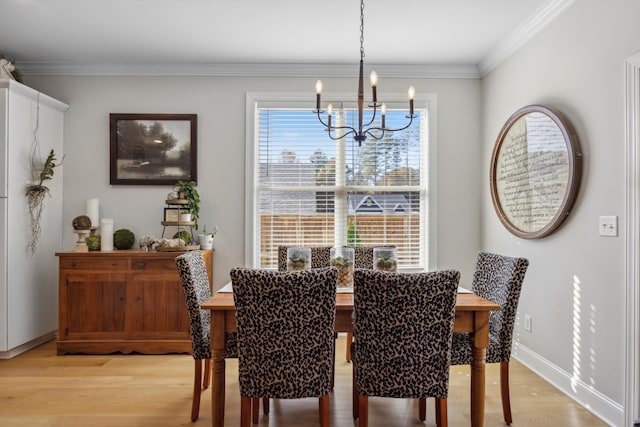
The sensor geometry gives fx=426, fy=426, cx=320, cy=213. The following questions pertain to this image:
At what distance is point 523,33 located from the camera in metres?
3.31

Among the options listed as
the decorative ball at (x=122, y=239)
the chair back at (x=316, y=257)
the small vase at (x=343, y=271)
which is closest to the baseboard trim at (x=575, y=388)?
the small vase at (x=343, y=271)

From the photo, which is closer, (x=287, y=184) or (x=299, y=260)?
(x=299, y=260)

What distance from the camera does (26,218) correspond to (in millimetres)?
3639

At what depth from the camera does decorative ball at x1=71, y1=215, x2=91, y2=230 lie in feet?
12.3

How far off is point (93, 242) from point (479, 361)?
3275 mm

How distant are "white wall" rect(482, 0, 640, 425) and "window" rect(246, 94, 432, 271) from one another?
1.16 metres

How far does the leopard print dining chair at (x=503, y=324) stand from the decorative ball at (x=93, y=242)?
3.10 meters

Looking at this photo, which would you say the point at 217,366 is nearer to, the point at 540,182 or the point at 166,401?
the point at 166,401

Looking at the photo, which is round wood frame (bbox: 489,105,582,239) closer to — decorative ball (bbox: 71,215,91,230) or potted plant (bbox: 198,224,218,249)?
potted plant (bbox: 198,224,218,249)

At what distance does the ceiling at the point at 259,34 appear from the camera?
298 cm

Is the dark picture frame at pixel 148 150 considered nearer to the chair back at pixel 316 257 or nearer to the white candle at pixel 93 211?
the white candle at pixel 93 211

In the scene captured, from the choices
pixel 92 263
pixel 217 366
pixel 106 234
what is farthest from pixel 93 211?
pixel 217 366

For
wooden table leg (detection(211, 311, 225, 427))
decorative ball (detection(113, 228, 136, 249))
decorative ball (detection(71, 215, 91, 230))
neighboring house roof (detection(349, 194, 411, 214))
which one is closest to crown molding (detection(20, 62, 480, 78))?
neighboring house roof (detection(349, 194, 411, 214))

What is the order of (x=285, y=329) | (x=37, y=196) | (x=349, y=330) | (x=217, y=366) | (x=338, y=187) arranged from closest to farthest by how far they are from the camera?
(x=285, y=329) → (x=217, y=366) → (x=349, y=330) → (x=37, y=196) → (x=338, y=187)
